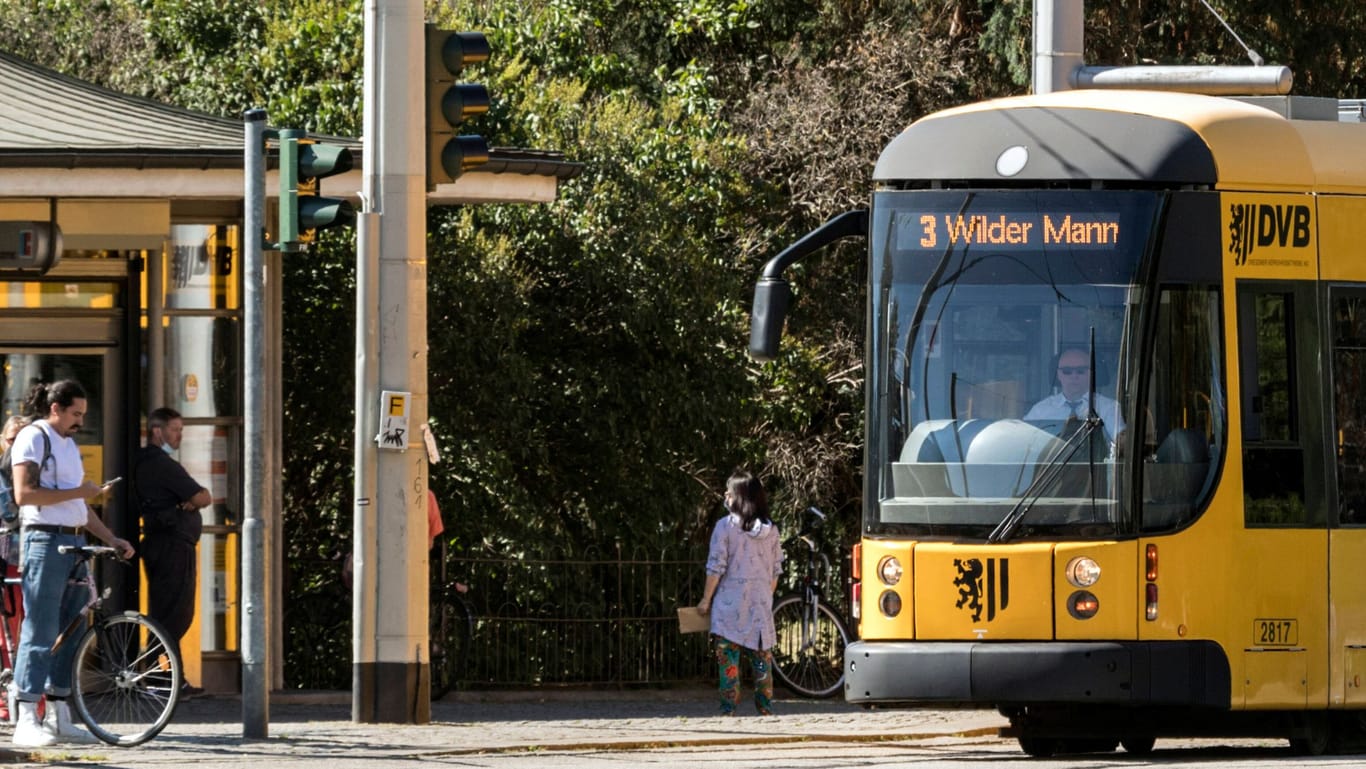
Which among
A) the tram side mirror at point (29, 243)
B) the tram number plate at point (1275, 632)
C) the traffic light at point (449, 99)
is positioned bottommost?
the tram number plate at point (1275, 632)

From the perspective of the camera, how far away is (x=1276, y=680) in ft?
37.2

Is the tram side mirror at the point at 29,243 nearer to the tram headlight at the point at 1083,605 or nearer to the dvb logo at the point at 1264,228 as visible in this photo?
the tram headlight at the point at 1083,605

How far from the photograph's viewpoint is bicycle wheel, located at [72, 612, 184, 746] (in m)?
11.9

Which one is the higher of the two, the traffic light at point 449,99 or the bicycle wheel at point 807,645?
the traffic light at point 449,99

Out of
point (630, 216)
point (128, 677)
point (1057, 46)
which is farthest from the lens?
point (630, 216)

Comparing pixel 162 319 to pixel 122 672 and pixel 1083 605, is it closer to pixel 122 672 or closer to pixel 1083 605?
pixel 122 672

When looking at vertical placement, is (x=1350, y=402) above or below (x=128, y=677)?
above

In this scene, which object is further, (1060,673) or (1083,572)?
(1083,572)

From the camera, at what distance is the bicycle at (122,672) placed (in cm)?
1192

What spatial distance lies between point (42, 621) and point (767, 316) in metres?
3.79

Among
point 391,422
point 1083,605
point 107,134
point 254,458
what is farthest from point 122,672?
point 1083,605

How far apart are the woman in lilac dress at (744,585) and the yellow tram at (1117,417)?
3570mm

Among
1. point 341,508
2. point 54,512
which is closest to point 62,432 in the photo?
point 54,512

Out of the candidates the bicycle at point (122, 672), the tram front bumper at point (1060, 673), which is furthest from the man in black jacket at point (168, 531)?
the tram front bumper at point (1060, 673)
